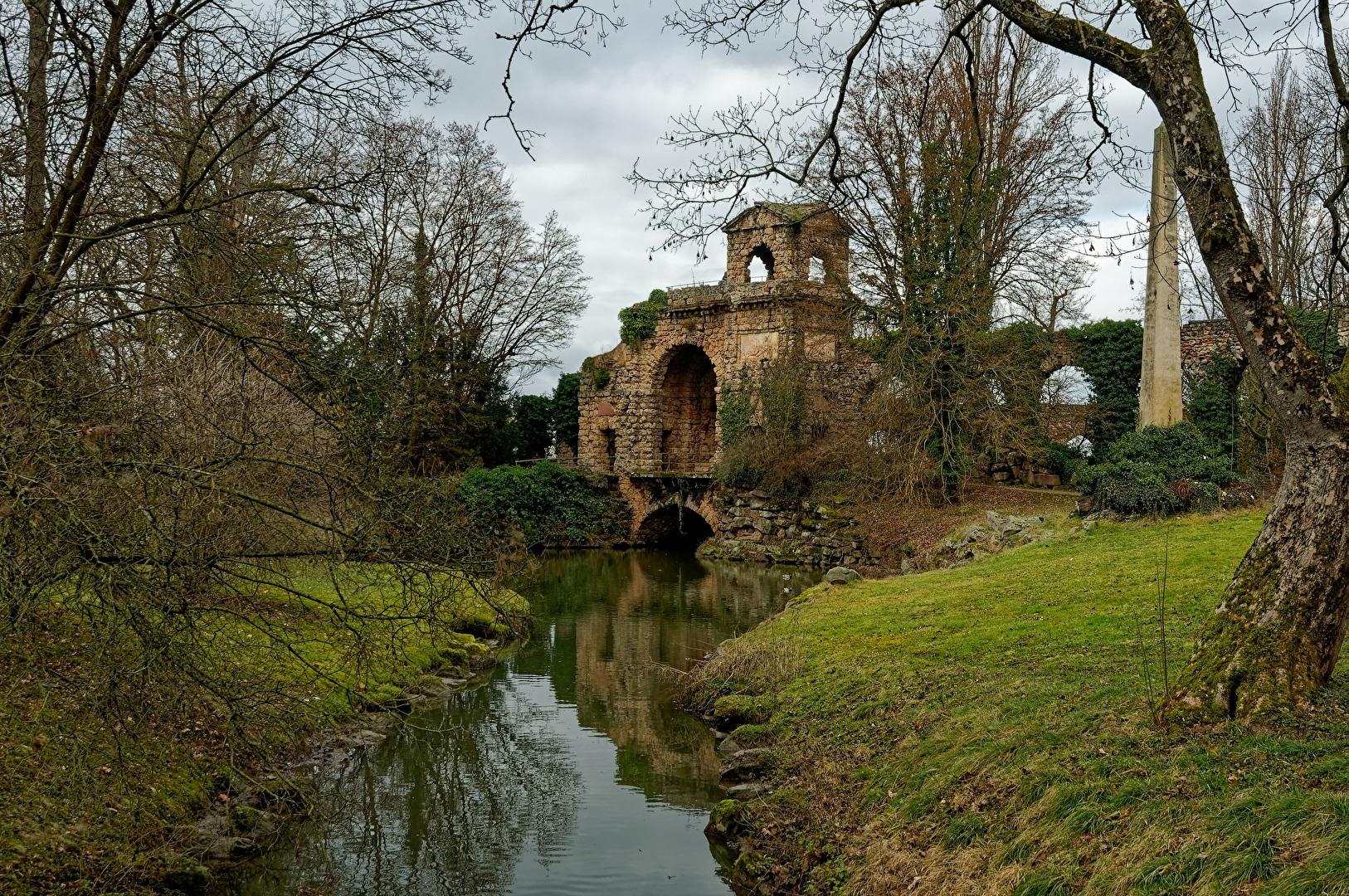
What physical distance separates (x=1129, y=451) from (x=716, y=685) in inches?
348

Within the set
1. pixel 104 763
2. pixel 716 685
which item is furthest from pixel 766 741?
pixel 104 763

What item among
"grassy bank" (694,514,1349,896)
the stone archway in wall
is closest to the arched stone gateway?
the stone archway in wall

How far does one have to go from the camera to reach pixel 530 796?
8648 millimetres

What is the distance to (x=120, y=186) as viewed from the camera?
641cm

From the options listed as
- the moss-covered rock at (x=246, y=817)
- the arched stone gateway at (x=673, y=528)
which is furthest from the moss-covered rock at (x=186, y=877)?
the arched stone gateway at (x=673, y=528)

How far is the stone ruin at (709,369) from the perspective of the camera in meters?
24.5

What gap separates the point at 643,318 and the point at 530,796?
22659 millimetres

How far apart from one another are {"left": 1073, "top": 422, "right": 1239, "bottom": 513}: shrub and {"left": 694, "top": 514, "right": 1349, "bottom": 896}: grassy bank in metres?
3.38

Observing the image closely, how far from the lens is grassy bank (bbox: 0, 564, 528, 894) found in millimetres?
5570

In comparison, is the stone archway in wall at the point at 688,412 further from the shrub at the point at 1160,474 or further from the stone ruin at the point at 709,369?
the shrub at the point at 1160,474

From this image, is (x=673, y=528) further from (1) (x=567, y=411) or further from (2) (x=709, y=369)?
(1) (x=567, y=411)

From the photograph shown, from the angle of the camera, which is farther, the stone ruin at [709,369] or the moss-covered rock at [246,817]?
the stone ruin at [709,369]

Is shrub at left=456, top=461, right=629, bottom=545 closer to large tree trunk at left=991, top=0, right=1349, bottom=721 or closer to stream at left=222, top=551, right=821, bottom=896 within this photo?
stream at left=222, top=551, right=821, bottom=896

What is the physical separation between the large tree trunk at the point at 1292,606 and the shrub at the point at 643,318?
994 inches
